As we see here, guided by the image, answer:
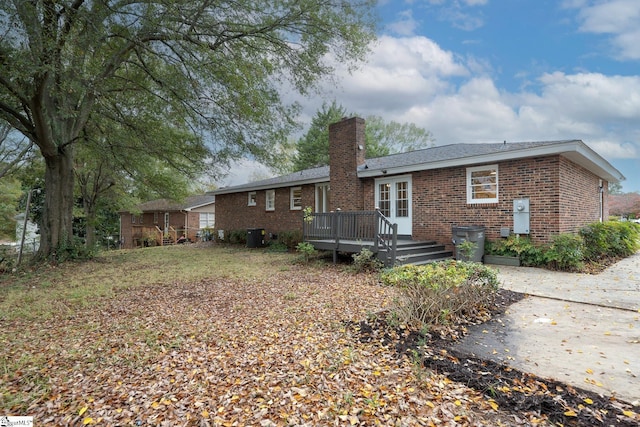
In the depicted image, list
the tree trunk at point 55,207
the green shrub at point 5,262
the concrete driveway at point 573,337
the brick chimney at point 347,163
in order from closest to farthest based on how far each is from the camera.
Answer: the concrete driveway at point 573,337 < the green shrub at point 5,262 < the tree trunk at point 55,207 < the brick chimney at point 347,163

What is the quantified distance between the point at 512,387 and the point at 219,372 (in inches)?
99.7

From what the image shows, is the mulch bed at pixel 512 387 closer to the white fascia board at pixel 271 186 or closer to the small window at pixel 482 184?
the small window at pixel 482 184

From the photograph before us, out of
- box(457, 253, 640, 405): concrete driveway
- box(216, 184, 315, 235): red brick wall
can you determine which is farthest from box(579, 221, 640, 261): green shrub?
box(216, 184, 315, 235): red brick wall

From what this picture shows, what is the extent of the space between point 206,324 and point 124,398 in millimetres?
1681

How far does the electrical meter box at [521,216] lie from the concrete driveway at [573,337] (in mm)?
2399

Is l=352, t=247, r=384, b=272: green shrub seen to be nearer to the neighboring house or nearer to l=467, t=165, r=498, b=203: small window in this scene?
l=467, t=165, r=498, b=203: small window

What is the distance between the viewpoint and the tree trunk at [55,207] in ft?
31.6

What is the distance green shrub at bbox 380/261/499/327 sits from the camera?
3.92 m

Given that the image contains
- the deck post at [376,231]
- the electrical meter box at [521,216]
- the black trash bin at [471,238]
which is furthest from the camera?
the black trash bin at [471,238]

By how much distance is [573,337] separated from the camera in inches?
140

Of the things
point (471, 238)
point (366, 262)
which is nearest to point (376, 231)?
point (366, 262)

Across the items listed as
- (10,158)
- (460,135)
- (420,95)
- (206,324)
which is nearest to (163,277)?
(206,324)

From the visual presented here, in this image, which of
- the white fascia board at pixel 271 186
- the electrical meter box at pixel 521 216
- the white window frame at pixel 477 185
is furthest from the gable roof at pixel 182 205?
the electrical meter box at pixel 521 216

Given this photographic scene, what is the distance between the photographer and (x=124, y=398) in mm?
2539
